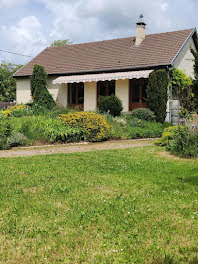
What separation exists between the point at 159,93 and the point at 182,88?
2.98 metres

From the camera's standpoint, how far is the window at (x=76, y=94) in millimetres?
27312

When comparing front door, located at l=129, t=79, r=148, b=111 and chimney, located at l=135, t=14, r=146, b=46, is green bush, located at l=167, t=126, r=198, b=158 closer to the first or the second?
front door, located at l=129, t=79, r=148, b=111

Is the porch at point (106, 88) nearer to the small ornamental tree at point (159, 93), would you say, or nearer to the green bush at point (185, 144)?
the small ornamental tree at point (159, 93)

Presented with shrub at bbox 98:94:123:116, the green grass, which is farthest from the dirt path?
shrub at bbox 98:94:123:116

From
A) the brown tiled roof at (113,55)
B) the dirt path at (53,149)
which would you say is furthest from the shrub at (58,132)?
the brown tiled roof at (113,55)

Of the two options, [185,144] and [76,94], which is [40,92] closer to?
[76,94]

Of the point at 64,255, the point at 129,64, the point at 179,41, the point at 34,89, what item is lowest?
the point at 64,255

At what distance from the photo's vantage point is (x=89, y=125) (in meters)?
15.6

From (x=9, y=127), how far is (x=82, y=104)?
13437 mm

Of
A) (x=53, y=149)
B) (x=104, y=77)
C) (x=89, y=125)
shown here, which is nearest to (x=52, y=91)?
(x=104, y=77)

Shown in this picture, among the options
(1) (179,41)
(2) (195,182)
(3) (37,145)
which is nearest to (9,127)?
(3) (37,145)

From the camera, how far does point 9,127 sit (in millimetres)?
14164

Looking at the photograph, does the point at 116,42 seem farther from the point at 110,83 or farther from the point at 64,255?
the point at 64,255

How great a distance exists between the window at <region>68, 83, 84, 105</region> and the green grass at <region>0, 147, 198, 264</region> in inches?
729
